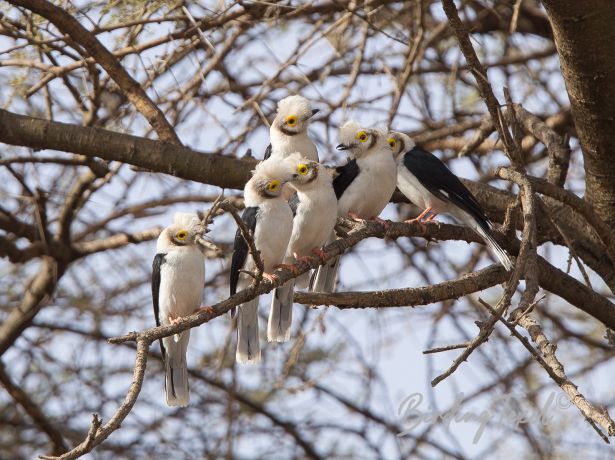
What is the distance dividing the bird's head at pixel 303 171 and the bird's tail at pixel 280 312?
1.59 feet

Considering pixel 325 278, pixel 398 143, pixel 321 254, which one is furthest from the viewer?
pixel 398 143

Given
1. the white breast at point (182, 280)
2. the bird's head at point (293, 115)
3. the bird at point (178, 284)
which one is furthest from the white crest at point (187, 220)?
the bird's head at point (293, 115)

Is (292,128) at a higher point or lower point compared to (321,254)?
higher

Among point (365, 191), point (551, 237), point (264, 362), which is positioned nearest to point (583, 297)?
point (551, 237)

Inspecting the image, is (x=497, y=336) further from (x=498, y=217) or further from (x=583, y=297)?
(x=583, y=297)

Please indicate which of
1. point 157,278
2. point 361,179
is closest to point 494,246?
point 361,179

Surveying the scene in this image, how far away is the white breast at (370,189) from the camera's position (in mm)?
5352

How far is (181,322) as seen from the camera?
133 inches

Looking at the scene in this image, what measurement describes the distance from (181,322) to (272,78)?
2867 millimetres

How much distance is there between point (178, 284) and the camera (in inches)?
186

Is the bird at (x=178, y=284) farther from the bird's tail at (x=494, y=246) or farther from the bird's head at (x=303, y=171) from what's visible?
the bird's tail at (x=494, y=246)

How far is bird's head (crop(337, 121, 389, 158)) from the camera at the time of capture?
5.58 metres

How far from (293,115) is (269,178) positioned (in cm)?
80

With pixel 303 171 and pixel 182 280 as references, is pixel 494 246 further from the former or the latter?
pixel 182 280
